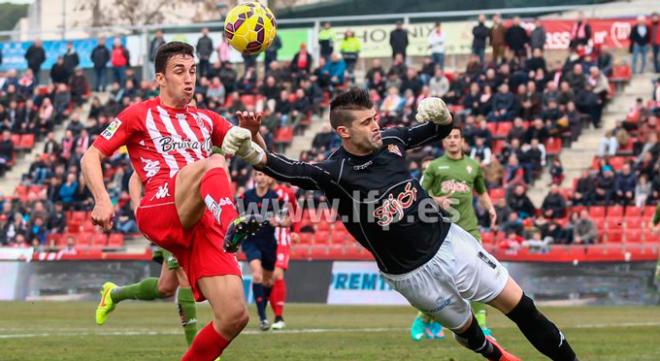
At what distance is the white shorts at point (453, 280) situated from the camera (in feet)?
29.3

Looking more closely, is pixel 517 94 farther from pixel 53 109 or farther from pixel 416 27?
pixel 53 109

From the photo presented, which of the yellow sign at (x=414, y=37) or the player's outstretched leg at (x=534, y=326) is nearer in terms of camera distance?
the player's outstretched leg at (x=534, y=326)

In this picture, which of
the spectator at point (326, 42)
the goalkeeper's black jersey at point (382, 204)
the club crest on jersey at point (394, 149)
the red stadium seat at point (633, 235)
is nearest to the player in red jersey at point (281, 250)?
the club crest on jersey at point (394, 149)

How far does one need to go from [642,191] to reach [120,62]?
18559 millimetres

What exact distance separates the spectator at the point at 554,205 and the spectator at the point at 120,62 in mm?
16613

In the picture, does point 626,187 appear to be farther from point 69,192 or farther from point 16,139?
point 16,139

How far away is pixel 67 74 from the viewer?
3947 centimetres

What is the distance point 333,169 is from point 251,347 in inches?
208

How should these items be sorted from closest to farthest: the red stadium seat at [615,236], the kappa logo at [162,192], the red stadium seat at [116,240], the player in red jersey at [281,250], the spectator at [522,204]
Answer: the kappa logo at [162,192] < the player in red jersey at [281,250] < the red stadium seat at [615,236] < the spectator at [522,204] < the red stadium seat at [116,240]

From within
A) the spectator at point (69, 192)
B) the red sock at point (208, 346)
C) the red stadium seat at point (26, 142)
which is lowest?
the spectator at point (69, 192)

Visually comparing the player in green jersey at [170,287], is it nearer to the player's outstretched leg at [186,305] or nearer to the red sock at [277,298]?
the player's outstretched leg at [186,305]

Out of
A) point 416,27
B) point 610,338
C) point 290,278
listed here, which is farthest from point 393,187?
point 416,27

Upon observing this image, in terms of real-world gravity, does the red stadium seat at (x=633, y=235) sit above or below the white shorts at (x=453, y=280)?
below

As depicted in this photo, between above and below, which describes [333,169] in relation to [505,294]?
above
